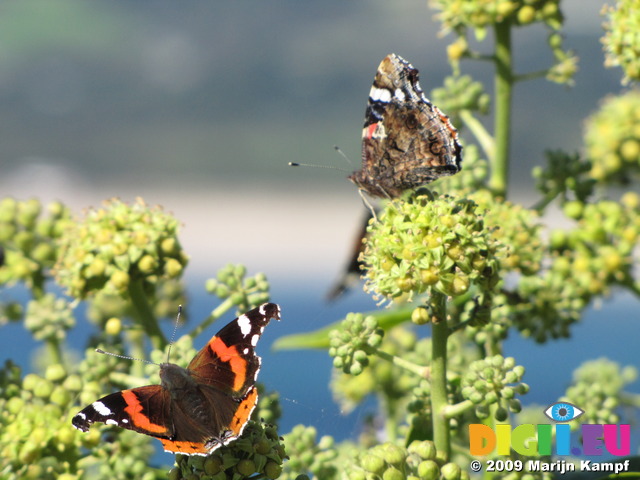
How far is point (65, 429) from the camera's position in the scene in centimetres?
172

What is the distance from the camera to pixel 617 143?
2.59 metres

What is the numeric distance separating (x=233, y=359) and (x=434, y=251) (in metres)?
0.44

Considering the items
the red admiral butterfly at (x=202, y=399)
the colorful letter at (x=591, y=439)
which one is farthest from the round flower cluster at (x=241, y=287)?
the colorful letter at (x=591, y=439)

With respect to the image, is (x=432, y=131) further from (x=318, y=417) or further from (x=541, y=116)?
(x=541, y=116)

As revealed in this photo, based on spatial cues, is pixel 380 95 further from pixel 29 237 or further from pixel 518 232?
pixel 29 237

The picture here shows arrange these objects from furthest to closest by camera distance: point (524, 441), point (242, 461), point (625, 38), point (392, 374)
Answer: point (392, 374)
point (625, 38)
point (524, 441)
point (242, 461)

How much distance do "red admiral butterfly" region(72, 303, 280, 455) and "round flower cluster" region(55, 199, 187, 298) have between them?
1.19 feet

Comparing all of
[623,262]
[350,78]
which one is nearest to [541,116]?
[350,78]

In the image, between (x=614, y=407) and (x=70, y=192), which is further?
(x=70, y=192)

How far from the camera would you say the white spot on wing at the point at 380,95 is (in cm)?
201

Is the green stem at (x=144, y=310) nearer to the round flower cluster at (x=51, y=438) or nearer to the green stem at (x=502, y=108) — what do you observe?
the round flower cluster at (x=51, y=438)

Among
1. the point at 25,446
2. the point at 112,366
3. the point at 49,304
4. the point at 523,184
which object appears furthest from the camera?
the point at 523,184

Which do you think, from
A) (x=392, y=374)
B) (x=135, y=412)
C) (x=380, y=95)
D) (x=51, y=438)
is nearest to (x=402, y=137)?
(x=380, y=95)

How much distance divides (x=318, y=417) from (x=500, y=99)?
980 millimetres
